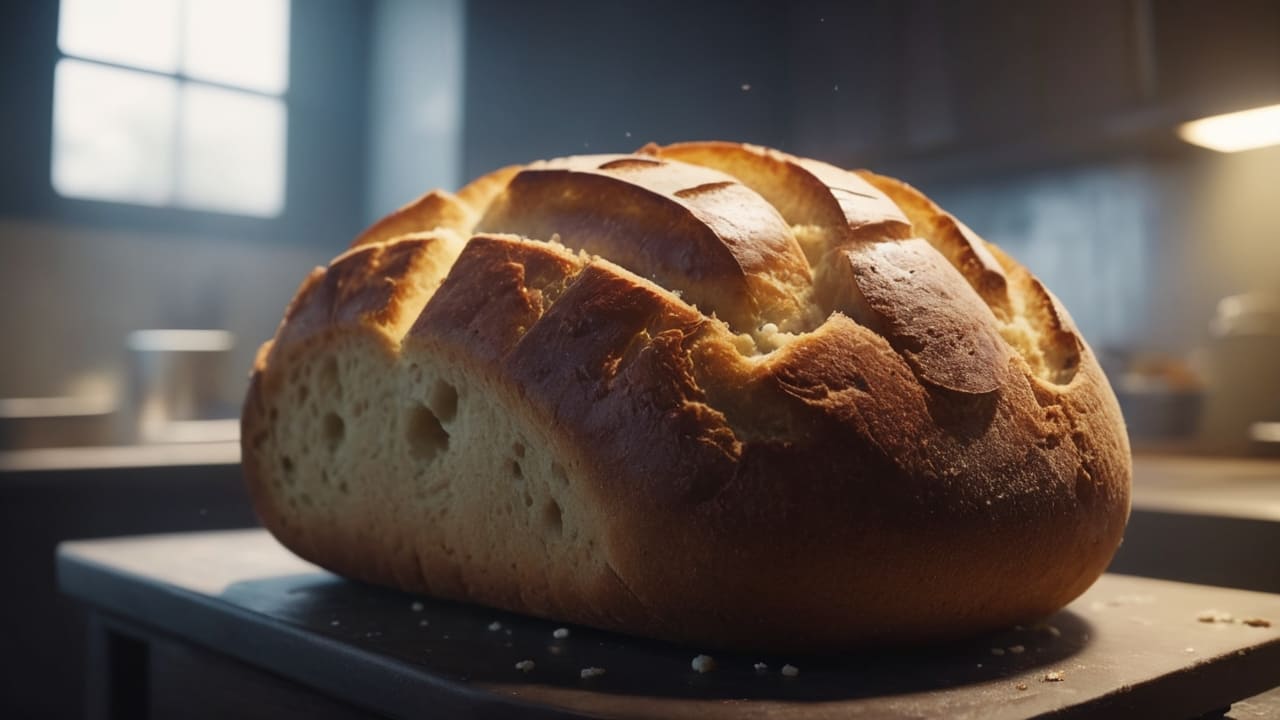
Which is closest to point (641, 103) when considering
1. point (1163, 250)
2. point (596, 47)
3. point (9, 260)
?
point (596, 47)

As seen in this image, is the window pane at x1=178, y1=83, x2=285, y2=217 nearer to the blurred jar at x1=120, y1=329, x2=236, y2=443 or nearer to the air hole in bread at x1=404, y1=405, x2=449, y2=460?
the blurred jar at x1=120, y1=329, x2=236, y2=443

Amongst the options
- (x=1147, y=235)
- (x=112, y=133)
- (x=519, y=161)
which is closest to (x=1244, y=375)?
(x=1147, y=235)

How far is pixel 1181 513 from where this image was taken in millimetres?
1198

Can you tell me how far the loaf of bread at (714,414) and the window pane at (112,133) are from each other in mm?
3996

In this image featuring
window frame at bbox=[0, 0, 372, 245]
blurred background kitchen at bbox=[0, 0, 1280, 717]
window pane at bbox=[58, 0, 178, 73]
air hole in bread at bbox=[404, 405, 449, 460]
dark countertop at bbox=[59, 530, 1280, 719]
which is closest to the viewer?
dark countertop at bbox=[59, 530, 1280, 719]

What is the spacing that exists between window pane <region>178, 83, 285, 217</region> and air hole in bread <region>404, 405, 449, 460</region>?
14.1 feet

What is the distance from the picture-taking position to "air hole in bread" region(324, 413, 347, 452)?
2.88 ft

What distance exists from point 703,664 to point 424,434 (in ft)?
1.01

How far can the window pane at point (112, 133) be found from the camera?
13.9ft

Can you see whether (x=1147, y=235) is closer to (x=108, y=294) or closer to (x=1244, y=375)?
(x=1244, y=375)

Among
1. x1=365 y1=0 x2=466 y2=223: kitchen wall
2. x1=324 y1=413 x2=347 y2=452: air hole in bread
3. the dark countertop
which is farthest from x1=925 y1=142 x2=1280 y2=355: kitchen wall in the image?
x1=324 y1=413 x2=347 y2=452: air hole in bread

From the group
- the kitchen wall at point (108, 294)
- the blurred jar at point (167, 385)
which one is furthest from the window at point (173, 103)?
the blurred jar at point (167, 385)

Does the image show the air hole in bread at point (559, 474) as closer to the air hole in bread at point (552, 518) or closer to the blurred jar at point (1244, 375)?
the air hole in bread at point (552, 518)

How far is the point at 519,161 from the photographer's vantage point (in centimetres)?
268
